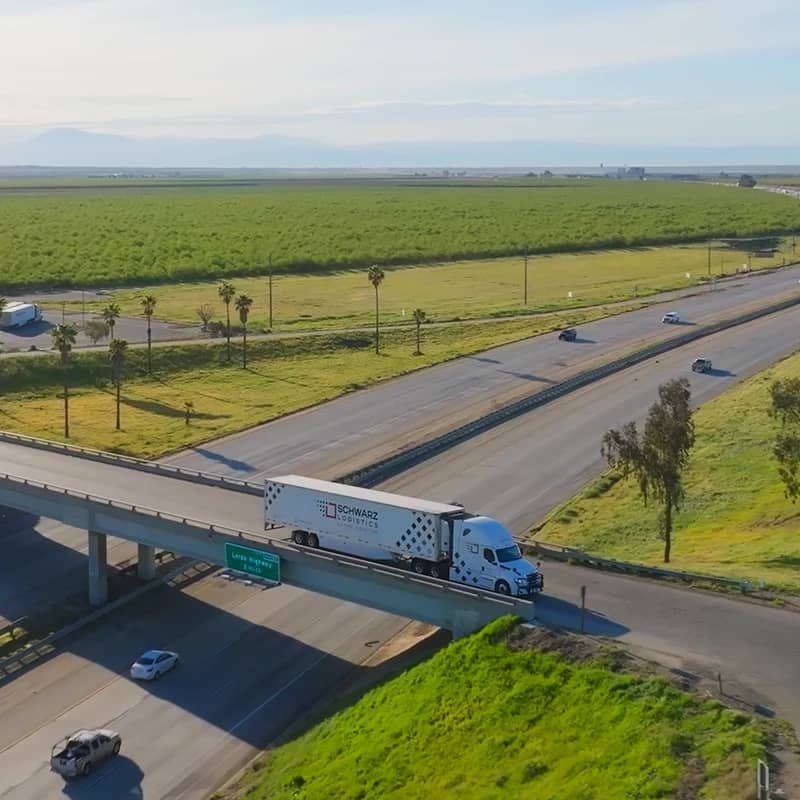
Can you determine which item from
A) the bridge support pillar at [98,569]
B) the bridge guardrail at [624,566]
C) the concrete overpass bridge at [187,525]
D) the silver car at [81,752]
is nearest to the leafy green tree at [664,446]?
the bridge guardrail at [624,566]

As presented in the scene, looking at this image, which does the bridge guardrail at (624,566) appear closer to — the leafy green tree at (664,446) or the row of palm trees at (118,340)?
the leafy green tree at (664,446)

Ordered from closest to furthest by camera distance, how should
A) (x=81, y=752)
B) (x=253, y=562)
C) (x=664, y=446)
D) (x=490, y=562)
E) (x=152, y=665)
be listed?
1. (x=81, y=752)
2. (x=490, y=562)
3. (x=152, y=665)
4. (x=253, y=562)
5. (x=664, y=446)

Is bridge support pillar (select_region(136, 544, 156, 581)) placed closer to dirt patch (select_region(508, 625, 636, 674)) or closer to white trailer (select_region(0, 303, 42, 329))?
dirt patch (select_region(508, 625, 636, 674))

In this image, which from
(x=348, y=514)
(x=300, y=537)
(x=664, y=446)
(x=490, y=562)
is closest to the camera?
(x=490, y=562)

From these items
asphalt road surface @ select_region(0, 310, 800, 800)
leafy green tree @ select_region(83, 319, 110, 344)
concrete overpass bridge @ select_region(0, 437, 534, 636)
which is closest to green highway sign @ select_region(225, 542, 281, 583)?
concrete overpass bridge @ select_region(0, 437, 534, 636)

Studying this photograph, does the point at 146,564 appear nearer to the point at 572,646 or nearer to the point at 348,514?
the point at 348,514

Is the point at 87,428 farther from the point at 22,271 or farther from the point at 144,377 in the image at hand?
the point at 22,271

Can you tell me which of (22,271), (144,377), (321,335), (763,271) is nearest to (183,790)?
(144,377)

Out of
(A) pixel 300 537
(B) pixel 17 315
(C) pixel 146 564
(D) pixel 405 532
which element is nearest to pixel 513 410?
(C) pixel 146 564
